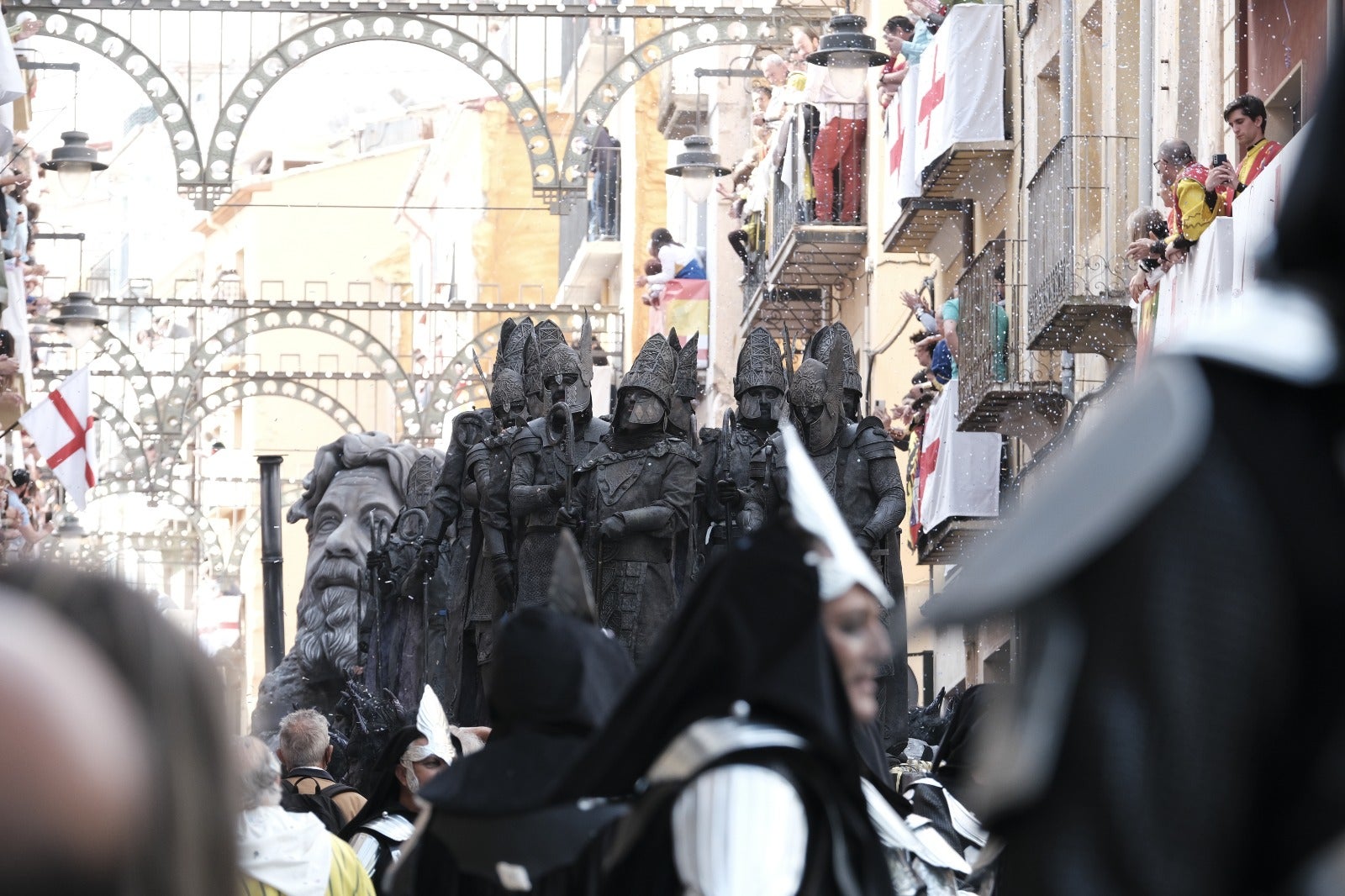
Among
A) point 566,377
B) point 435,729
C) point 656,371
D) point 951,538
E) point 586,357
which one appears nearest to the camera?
point 435,729

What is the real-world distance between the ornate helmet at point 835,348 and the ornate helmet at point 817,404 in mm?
228

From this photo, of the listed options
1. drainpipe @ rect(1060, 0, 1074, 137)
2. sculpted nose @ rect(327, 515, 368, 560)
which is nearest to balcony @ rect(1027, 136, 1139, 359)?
drainpipe @ rect(1060, 0, 1074, 137)

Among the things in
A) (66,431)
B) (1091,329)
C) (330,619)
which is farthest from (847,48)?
(66,431)

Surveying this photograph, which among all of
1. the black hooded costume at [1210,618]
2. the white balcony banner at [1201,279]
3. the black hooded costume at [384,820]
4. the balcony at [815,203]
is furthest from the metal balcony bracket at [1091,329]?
the black hooded costume at [1210,618]

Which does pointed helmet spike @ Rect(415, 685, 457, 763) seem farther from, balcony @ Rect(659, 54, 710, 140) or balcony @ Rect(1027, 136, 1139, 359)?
balcony @ Rect(659, 54, 710, 140)

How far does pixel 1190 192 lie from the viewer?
1698 cm

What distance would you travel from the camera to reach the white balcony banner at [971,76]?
27.0 m

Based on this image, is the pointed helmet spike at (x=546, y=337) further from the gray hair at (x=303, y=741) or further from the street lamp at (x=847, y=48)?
the street lamp at (x=847, y=48)

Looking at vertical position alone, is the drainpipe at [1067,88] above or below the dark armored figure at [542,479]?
above

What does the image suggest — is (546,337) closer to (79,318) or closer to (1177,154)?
(1177,154)

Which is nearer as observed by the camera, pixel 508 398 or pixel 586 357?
pixel 508 398

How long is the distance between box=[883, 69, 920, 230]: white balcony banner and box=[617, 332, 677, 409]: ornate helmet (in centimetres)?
1081

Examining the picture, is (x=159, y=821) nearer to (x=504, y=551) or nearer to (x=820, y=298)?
(x=504, y=551)

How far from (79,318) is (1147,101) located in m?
16.7
